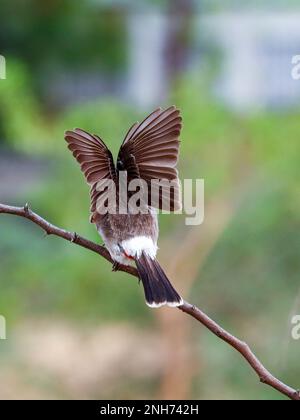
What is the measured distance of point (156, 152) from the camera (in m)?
1.46

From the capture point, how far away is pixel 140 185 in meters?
1.49

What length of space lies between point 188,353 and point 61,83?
431cm

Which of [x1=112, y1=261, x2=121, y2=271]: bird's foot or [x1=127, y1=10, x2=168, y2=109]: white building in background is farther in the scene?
[x1=127, y1=10, x2=168, y2=109]: white building in background

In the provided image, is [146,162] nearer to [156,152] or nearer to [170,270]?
[156,152]

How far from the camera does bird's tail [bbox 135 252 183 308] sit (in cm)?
141

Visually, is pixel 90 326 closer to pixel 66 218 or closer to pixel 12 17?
pixel 66 218

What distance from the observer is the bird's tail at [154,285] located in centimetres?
141

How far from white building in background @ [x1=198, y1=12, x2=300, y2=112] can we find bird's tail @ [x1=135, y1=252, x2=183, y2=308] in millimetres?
5851

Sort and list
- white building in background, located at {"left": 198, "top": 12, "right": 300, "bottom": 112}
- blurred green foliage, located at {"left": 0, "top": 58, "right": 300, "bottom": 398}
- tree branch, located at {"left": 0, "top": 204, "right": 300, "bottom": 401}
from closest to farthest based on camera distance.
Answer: tree branch, located at {"left": 0, "top": 204, "right": 300, "bottom": 401}, blurred green foliage, located at {"left": 0, "top": 58, "right": 300, "bottom": 398}, white building in background, located at {"left": 198, "top": 12, "right": 300, "bottom": 112}

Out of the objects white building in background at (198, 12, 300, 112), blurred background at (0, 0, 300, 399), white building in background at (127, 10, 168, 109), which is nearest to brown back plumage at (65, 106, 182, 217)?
blurred background at (0, 0, 300, 399)

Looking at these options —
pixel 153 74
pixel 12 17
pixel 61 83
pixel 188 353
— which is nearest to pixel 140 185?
pixel 188 353

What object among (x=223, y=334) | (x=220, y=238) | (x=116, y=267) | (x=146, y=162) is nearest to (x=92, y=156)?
(x=146, y=162)

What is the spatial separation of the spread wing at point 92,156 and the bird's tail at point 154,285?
190 mm
